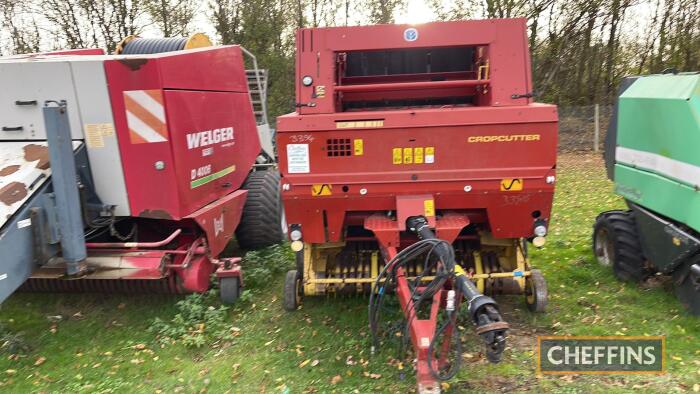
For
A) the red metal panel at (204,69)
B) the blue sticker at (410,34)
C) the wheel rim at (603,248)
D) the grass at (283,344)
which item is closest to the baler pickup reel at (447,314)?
the grass at (283,344)

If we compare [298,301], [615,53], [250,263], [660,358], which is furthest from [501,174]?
[615,53]

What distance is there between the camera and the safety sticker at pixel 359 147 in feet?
12.4

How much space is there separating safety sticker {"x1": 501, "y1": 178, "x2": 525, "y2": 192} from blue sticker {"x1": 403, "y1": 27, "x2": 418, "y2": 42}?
1.37 m

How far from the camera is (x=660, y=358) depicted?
140 inches

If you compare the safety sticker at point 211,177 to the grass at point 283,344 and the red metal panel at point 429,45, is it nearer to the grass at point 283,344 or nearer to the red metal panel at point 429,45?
the grass at point 283,344

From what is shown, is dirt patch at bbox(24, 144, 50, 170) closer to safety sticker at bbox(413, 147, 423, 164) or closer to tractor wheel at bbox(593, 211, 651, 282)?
safety sticker at bbox(413, 147, 423, 164)

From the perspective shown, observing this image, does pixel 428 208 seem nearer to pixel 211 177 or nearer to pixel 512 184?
pixel 512 184

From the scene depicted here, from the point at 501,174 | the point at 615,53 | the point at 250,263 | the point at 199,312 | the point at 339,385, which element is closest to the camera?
the point at 339,385

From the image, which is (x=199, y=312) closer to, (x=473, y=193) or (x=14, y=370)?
(x=14, y=370)

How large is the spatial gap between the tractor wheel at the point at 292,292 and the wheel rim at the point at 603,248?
3.02 metres

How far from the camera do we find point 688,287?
4.07 meters

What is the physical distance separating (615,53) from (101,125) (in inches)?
705

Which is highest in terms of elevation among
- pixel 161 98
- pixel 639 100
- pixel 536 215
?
pixel 161 98

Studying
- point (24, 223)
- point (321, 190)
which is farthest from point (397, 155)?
point (24, 223)
